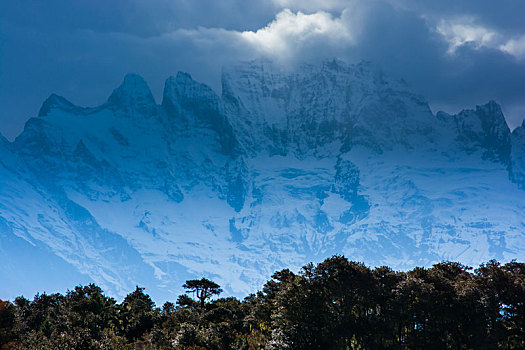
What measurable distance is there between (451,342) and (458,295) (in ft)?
18.5

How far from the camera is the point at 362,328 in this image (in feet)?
186

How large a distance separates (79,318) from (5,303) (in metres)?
15.5

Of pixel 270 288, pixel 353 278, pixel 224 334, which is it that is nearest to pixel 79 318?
pixel 224 334

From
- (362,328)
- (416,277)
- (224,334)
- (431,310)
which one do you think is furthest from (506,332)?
(224,334)

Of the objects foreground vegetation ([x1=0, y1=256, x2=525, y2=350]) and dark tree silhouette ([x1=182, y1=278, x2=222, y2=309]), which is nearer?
foreground vegetation ([x1=0, y1=256, x2=525, y2=350])

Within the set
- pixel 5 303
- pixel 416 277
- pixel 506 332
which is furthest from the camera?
pixel 5 303

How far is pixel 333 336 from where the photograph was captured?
183 feet

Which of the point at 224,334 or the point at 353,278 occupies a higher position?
the point at 353,278

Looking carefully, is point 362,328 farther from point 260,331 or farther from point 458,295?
point 260,331

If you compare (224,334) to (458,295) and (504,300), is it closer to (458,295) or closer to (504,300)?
(458,295)

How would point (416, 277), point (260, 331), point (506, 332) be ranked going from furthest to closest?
point (260, 331) → point (416, 277) → point (506, 332)

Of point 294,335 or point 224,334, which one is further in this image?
point 224,334

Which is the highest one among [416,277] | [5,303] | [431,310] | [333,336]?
[416,277]

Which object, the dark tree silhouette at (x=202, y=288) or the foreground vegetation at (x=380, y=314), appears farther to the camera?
the dark tree silhouette at (x=202, y=288)
